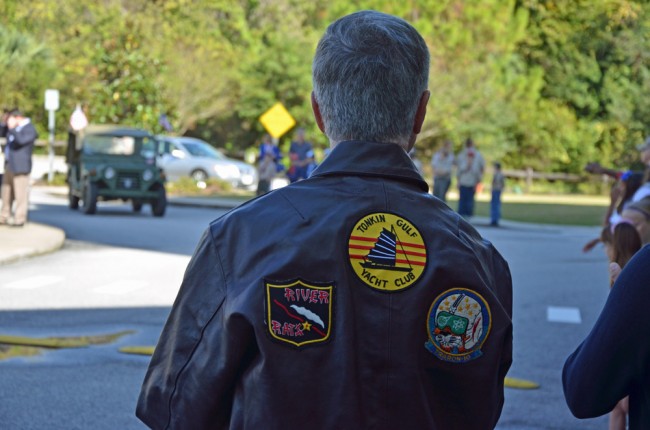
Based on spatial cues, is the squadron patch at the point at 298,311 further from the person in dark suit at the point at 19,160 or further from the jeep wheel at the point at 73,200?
the jeep wheel at the point at 73,200

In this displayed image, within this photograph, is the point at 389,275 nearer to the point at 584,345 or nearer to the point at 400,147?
the point at 400,147

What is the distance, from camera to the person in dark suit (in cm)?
1827

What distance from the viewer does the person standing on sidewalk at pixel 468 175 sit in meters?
26.8

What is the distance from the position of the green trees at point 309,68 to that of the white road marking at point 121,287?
28114mm

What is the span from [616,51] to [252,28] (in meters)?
17.6

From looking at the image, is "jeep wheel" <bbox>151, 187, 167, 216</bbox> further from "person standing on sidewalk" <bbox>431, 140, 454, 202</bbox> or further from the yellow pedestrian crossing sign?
the yellow pedestrian crossing sign

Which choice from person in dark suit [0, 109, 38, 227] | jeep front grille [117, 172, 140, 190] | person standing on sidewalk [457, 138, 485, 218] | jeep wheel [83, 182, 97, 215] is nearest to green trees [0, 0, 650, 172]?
jeep front grille [117, 172, 140, 190]

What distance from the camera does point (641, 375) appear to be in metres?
2.49

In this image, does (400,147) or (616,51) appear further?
(616,51)

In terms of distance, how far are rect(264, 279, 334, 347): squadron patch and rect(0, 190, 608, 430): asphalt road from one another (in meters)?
4.13

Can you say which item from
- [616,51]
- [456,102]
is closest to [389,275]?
[456,102]

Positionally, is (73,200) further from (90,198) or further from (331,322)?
(331,322)

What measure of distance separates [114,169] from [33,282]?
40.7 ft

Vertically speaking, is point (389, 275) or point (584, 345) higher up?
point (389, 275)
